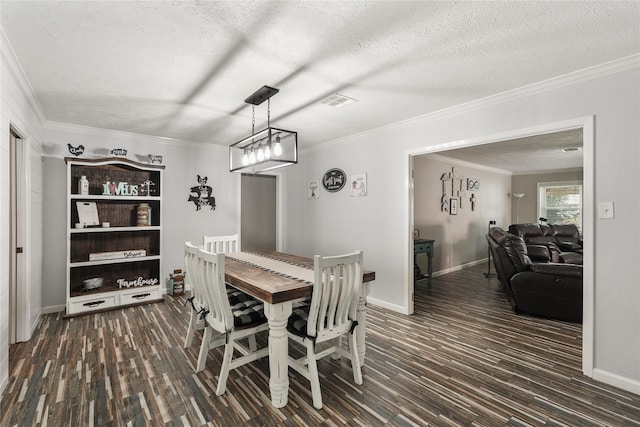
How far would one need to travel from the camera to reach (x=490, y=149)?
512 centimetres

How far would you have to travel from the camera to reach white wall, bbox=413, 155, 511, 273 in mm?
5473

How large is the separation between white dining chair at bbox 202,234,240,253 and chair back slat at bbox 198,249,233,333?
137 centimetres

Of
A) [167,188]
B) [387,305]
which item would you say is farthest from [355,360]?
[167,188]

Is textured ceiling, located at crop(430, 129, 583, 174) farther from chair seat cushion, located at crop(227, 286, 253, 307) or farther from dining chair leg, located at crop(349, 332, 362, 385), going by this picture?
chair seat cushion, located at crop(227, 286, 253, 307)

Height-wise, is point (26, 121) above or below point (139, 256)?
above

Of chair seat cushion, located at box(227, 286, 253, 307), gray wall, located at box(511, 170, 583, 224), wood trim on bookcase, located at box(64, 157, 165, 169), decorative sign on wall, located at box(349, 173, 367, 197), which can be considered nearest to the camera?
chair seat cushion, located at box(227, 286, 253, 307)

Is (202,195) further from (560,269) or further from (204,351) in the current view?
(560,269)

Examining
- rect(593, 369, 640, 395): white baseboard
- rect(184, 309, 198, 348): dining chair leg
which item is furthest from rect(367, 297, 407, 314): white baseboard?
rect(184, 309, 198, 348): dining chair leg

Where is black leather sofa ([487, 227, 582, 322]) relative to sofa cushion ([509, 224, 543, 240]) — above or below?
below

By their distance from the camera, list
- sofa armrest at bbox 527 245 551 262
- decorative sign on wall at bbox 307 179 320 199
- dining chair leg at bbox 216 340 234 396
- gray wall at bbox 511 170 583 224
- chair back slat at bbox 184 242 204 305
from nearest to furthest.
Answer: dining chair leg at bbox 216 340 234 396 → chair back slat at bbox 184 242 204 305 → sofa armrest at bbox 527 245 551 262 → decorative sign on wall at bbox 307 179 320 199 → gray wall at bbox 511 170 583 224

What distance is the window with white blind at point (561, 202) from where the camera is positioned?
7.24 m

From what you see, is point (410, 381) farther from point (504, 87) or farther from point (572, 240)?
point (572, 240)

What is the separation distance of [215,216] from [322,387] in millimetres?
3384

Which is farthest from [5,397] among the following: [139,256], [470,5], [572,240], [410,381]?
[572,240]
